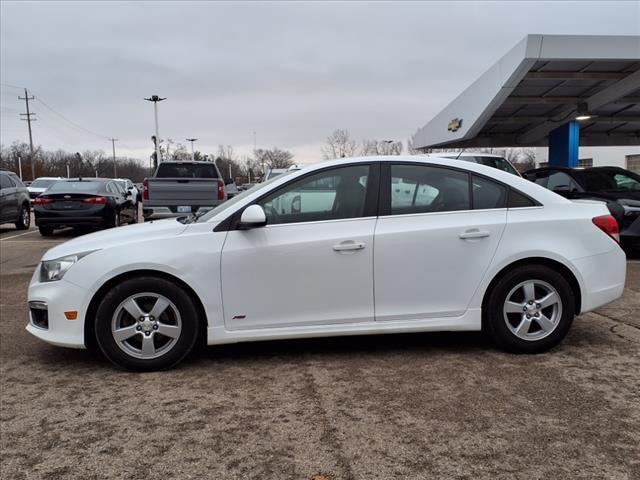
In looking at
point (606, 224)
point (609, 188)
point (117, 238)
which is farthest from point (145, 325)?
point (609, 188)

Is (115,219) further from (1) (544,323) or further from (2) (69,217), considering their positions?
(1) (544,323)

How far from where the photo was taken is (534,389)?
3.52 metres

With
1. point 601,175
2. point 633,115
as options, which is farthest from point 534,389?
point 633,115

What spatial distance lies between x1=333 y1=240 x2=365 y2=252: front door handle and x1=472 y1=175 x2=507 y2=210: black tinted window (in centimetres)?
101

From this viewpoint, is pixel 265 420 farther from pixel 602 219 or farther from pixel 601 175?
pixel 601 175

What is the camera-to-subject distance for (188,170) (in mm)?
13508

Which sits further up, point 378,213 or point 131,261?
point 378,213

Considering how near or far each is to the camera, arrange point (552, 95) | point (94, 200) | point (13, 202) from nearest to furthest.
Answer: point (94, 200) < point (13, 202) < point (552, 95)

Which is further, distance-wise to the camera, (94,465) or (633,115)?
(633,115)

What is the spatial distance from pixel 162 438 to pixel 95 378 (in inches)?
47.3

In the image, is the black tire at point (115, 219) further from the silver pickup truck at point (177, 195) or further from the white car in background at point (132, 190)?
the white car in background at point (132, 190)

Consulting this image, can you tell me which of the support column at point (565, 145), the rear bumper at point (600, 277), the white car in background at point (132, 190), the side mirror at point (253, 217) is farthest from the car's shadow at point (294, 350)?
the support column at point (565, 145)

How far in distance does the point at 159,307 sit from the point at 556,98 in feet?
64.5

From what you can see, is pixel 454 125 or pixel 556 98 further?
pixel 454 125
